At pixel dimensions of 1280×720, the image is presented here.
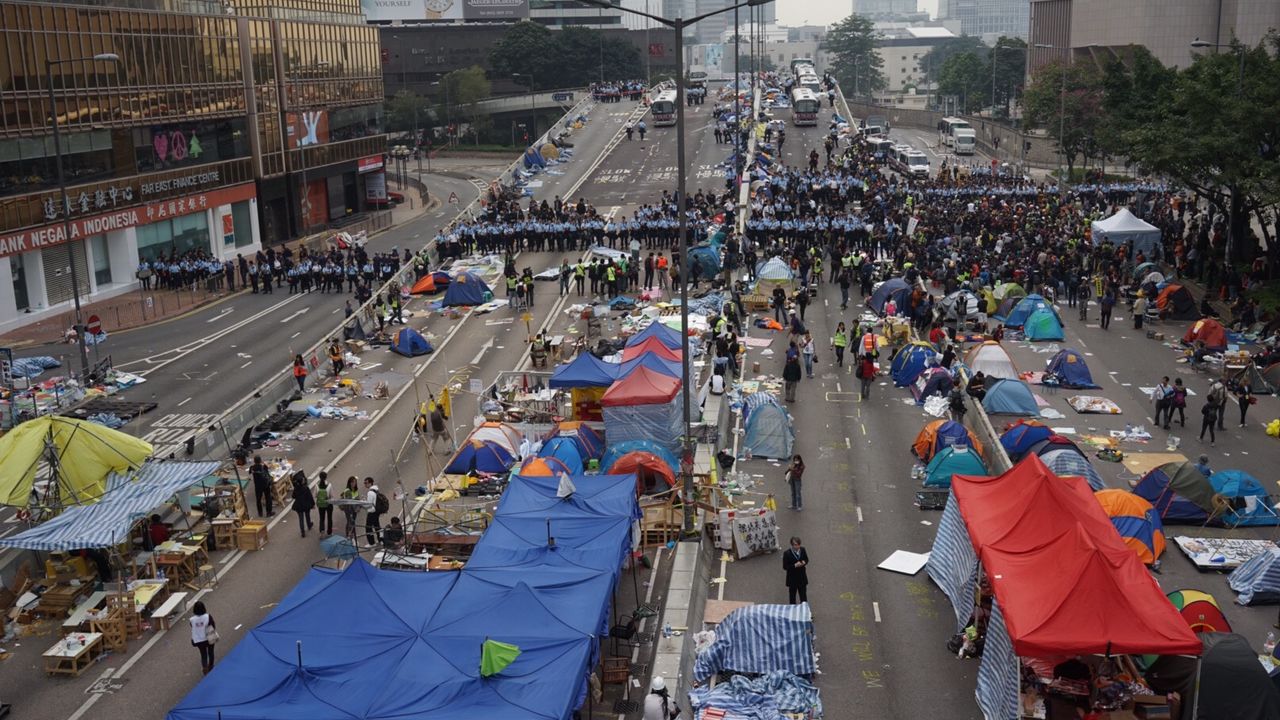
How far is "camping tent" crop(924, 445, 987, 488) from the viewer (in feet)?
88.7

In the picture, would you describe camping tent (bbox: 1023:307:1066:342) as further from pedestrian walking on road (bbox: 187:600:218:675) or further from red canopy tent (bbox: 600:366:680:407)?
pedestrian walking on road (bbox: 187:600:218:675)

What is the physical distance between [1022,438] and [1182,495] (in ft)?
12.5

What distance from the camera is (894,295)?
42.2 metres

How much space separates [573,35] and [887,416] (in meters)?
116

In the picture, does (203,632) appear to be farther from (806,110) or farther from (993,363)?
(806,110)

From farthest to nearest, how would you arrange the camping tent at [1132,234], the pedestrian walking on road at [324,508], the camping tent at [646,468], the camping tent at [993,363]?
the camping tent at [1132,234] < the camping tent at [993,363] < the camping tent at [646,468] < the pedestrian walking on road at [324,508]

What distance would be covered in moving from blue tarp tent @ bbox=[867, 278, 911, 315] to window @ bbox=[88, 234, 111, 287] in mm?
34062

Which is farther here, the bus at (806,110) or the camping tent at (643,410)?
the bus at (806,110)

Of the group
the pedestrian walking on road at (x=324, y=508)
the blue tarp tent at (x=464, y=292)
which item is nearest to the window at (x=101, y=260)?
the blue tarp tent at (x=464, y=292)

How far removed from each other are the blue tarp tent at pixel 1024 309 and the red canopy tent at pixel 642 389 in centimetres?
1742

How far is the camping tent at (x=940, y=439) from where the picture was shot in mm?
28188

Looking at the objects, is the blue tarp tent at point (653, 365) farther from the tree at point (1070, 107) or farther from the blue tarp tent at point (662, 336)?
the tree at point (1070, 107)

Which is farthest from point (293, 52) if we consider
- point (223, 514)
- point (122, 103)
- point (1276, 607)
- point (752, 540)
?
point (1276, 607)

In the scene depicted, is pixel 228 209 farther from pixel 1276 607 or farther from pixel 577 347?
pixel 1276 607
